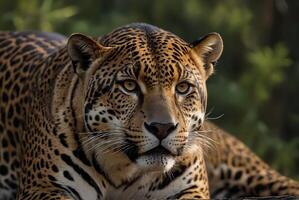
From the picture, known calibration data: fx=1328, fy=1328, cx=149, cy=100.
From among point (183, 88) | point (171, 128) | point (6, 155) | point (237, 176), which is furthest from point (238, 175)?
point (171, 128)

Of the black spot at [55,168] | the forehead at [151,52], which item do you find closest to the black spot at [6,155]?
the black spot at [55,168]

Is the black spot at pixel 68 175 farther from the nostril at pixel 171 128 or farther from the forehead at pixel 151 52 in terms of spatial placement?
the nostril at pixel 171 128

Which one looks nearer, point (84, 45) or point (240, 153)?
point (84, 45)

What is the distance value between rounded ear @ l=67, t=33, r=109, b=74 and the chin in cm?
86

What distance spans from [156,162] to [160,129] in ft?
1.04

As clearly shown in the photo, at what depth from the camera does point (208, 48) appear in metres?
10.3

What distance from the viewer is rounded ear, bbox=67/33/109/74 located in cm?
994

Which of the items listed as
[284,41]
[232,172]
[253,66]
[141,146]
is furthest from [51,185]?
[284,41]

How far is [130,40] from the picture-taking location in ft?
33.0

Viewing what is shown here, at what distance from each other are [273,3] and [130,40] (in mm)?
18115

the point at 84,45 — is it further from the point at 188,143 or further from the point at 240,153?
the point at 240,153

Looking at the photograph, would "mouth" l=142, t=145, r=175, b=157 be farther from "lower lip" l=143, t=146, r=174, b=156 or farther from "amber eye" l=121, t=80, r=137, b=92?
"amber eye" l=121, t=80, r=137, b=92

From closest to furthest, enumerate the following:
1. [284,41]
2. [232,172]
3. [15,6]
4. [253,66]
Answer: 1. [232,172]
2. [15,6]
3. [253,66]
4. [284,41]

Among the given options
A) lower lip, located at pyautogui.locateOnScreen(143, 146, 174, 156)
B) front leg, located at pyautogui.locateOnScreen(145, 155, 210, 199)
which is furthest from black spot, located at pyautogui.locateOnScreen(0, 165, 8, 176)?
lower lip, located at pyautogui.locateOnScreen(143, 146, 174, 156)
